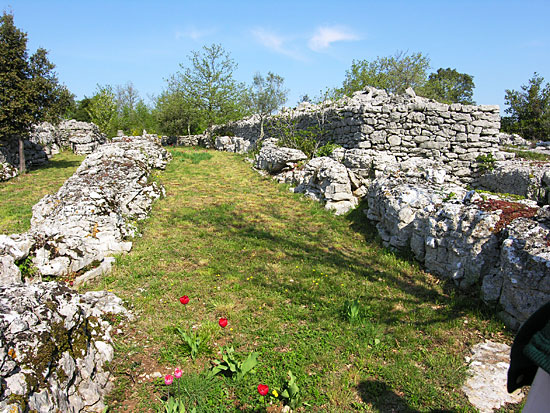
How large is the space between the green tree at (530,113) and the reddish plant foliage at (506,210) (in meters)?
24.9

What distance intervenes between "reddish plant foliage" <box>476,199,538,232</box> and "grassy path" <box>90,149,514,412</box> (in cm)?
137

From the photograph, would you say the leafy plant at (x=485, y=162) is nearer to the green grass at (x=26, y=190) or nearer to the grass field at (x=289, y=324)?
the grass field at (x=289, y=324)

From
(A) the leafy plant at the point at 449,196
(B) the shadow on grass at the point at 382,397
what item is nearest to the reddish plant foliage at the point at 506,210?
(A) the leafy plant at the point at 449,196

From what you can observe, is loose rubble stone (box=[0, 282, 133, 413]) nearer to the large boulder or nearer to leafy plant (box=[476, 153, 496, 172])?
leafy plant (box=[476, 153, 496, 172])

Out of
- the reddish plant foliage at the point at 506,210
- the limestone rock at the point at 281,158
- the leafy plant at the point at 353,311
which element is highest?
the limestone rock at the point at 281,158

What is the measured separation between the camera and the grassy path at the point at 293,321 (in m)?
3.47

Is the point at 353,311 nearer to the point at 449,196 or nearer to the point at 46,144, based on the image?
the point at 449,196

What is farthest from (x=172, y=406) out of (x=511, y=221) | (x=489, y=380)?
(x=511, y=221)

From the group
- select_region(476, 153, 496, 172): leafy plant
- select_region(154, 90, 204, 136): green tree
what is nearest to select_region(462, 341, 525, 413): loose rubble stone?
select_region(476, 153, 496, 172): leafy plant

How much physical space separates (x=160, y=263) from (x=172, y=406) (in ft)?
11.5

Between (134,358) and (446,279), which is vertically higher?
(446,279)

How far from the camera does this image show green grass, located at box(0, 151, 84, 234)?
8203 mm

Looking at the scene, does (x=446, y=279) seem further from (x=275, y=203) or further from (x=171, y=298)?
(x=275, y=203)

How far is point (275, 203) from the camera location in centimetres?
1064
